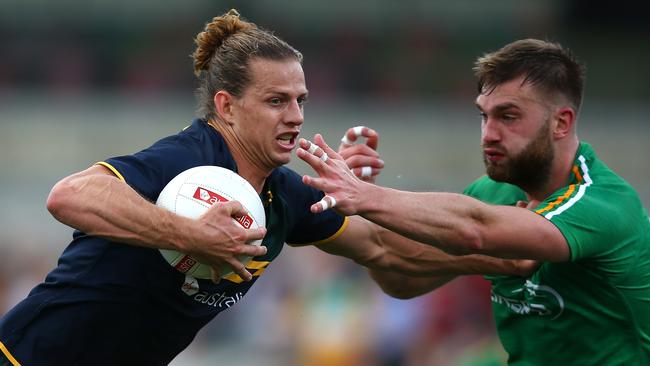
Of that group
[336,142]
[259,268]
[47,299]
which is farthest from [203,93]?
[336,142]

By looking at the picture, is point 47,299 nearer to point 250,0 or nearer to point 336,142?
point 336,142

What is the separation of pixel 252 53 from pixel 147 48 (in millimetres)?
13605

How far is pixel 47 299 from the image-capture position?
5609 mm

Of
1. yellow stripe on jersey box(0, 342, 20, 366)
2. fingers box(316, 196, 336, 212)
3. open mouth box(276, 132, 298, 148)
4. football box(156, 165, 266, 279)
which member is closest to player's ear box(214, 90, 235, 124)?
open mouth box(276, 132, 298, 148)

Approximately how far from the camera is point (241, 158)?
19.1 ft

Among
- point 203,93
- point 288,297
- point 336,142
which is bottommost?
point 288,297

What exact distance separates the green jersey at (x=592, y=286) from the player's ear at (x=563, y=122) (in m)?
0.15

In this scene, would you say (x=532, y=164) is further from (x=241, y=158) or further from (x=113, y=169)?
(x=113, y=169)

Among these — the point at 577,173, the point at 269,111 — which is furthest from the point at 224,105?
the point at 577,173

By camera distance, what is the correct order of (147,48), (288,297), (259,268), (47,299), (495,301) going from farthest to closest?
(147,48) < (288,297) < (495,301) < (259,268) < (47,299)

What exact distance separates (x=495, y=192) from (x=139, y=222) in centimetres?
263

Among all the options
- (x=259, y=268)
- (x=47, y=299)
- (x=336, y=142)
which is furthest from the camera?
(x=336, y=142)

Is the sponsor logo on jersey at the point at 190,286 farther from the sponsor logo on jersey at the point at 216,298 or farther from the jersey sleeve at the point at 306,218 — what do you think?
the jersey sleeve at the point at 306,218

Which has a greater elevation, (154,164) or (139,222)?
(154,164)
